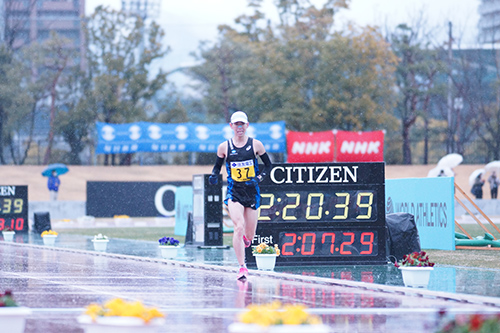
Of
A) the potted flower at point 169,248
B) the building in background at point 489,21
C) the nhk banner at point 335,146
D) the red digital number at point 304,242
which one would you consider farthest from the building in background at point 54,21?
the red digital number at point 304,242

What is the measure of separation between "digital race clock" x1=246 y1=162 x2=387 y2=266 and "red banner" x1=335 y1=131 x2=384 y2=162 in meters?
37.0

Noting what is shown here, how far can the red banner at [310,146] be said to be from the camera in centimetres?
5403

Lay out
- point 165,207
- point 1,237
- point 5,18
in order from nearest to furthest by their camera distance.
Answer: point 1,237, point 165,207, point 5,18

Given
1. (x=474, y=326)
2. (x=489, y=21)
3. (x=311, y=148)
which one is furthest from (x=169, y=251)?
(x=489, y=21)

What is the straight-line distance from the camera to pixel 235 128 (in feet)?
45.8

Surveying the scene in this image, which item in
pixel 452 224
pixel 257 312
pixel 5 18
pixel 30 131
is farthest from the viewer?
pixel 5 18

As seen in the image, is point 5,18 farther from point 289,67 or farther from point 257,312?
point 257,312

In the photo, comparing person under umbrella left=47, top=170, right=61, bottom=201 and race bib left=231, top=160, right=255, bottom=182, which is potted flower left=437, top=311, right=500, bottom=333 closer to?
race bib left=231, top=160, right=255, bottom=182

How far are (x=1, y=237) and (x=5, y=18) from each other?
131 feet

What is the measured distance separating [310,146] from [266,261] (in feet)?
127

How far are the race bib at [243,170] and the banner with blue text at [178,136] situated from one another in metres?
38.7

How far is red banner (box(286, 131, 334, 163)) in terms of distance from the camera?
54.0 m

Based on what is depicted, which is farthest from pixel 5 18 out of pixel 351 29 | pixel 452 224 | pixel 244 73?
pixel 452 224

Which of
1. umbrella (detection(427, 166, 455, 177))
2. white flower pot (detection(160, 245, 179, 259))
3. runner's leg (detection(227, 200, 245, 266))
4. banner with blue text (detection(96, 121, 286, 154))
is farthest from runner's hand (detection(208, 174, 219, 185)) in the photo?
banner with blue text (detection(96, 121, 286, 154))
